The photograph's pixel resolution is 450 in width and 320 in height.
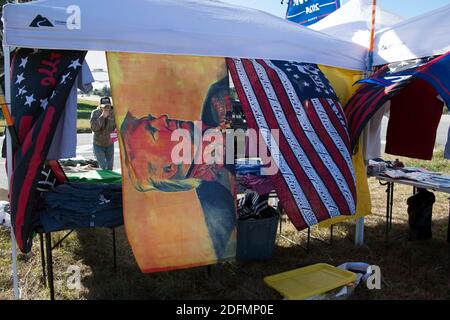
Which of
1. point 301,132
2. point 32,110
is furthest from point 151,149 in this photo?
point 301,132

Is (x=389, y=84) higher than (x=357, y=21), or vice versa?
(x=357, y=21)

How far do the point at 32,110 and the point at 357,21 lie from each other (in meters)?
3.40

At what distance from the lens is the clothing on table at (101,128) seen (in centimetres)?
605

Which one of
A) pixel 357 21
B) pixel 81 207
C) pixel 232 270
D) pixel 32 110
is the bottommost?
pixel 232 270

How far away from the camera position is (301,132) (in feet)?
10.6

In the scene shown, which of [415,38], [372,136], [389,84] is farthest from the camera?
[372,136]

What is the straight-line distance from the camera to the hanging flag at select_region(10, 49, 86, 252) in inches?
104

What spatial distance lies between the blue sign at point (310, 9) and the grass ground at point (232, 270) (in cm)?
315

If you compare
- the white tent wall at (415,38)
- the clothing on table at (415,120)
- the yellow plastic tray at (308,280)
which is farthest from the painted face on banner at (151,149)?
the clothing on table at (415,120)

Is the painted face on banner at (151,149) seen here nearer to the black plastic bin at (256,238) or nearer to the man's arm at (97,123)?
the black plastic bin at (256,238)

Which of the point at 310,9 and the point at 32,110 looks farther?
the point at 310,9

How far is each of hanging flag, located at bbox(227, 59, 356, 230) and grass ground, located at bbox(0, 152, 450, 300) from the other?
82cm

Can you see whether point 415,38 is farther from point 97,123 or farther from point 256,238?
point 97,123

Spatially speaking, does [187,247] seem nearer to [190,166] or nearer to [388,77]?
[190,166]
